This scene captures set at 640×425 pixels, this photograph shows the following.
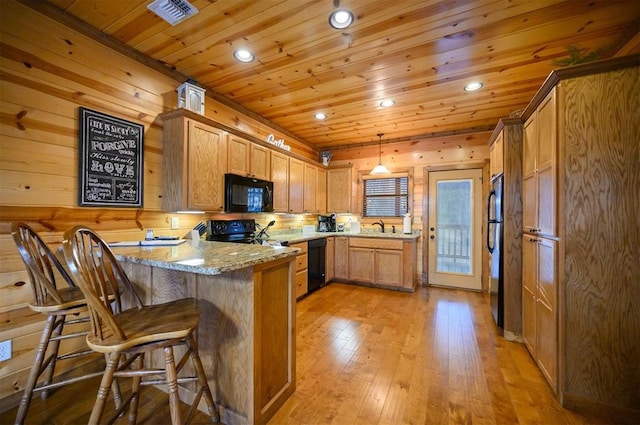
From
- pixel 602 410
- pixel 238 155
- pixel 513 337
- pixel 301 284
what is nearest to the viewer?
pixel 602 410

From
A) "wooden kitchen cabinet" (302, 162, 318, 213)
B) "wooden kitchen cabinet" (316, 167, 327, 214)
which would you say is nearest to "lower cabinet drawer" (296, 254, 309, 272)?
"wooden kitchen cabinet" (302, 162, 318, 213)

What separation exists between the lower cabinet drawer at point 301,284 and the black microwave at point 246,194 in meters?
1.00

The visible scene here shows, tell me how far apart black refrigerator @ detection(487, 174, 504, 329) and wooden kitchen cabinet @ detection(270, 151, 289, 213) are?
104 inches

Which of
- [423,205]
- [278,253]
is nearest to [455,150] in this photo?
[423,205]

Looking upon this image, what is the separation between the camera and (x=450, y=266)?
4.36m

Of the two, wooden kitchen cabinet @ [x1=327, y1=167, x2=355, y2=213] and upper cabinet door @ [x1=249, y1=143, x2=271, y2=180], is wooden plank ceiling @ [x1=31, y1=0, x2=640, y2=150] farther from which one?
wooden kitchen cabinet @ [x1=327, y1=167, x2=355, y2=213]

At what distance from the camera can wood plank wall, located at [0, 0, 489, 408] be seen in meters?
1.63

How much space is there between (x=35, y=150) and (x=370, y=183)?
14.3ft

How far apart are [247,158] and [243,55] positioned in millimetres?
1124

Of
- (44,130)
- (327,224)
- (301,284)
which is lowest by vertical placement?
(301,284)

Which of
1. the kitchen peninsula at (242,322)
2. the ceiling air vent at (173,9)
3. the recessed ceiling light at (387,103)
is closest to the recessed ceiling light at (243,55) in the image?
the ceiling air vent at (173,9)

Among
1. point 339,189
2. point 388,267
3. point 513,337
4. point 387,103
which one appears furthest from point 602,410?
point 339,189

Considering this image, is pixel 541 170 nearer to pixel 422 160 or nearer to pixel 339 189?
pixel 422 160

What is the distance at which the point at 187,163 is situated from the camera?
2387 millimetres
